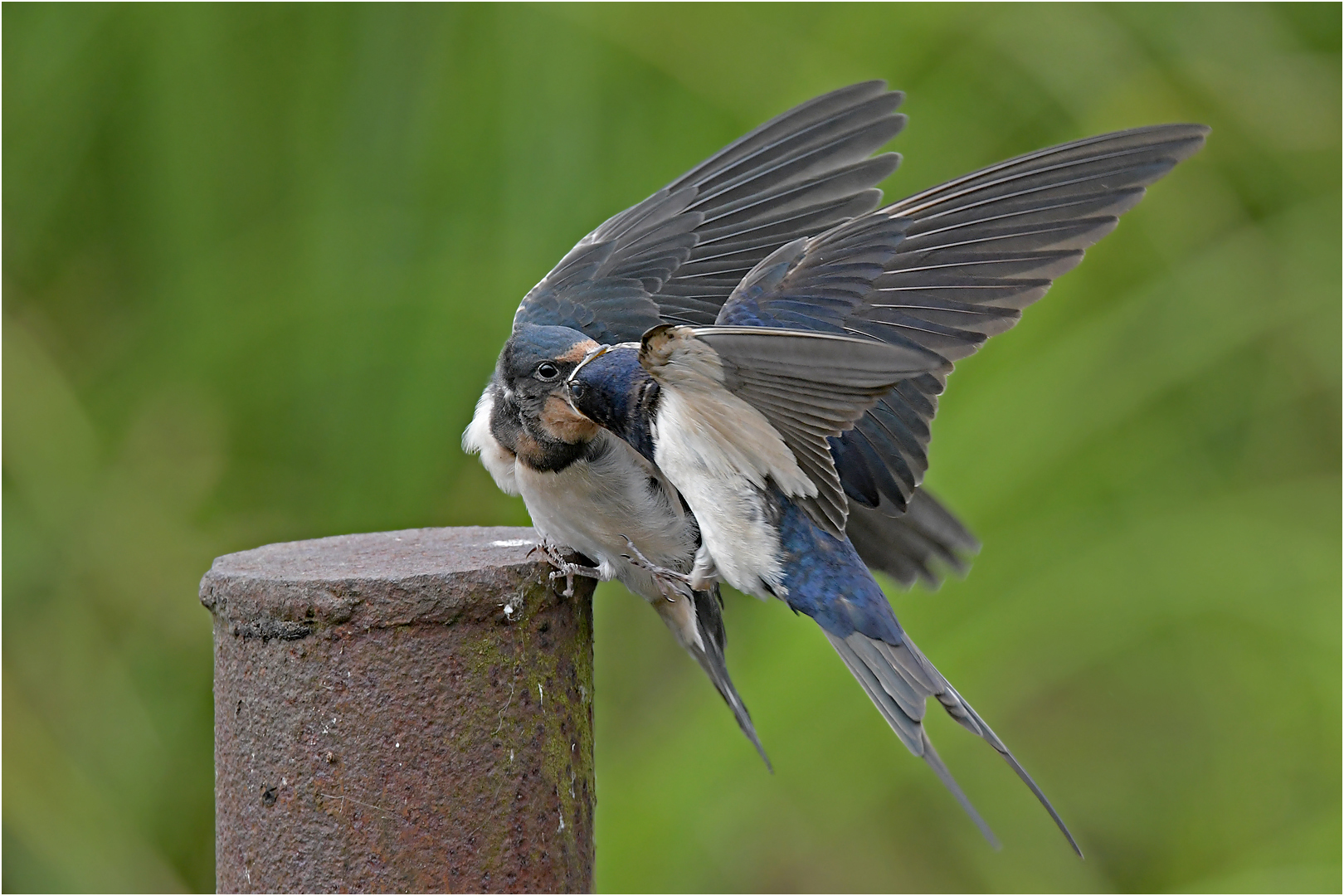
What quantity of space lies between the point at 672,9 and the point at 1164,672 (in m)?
1.94

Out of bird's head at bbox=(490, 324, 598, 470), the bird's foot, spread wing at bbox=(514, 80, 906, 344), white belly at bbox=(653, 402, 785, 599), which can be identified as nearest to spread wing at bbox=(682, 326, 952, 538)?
white belly at bbox=(653, 402, 785, 599)

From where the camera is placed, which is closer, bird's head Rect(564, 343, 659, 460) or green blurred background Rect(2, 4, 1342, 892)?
bird's head Rect(564, 343, 659, 460)

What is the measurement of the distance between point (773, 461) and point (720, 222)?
64 cm

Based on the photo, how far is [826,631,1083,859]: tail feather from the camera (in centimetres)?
156

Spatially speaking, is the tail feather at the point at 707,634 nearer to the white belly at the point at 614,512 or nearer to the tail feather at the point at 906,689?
the white belly at the point at 614,512

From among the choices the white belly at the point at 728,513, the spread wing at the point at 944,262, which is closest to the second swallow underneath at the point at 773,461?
the white belly at the point at 728,513

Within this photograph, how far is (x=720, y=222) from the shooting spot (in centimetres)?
212

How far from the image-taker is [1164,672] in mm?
2998

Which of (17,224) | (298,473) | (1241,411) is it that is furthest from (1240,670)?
(17,224)

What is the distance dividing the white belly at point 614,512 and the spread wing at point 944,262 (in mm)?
296

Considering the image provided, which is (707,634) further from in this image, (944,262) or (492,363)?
(492,363)

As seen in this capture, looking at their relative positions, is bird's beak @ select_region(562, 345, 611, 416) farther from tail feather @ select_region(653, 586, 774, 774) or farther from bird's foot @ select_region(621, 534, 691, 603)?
tail feather @ select_region(653, 586, 774, 774)

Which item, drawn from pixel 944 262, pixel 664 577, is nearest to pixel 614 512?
pixel 664 577

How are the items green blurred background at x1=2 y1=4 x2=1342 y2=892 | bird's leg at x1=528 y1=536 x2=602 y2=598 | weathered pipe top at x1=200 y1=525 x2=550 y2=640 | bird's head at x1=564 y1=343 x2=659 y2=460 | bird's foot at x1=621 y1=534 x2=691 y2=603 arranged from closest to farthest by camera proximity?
weathered pipe top at x1=200 y1=525 x2=550 y2=640, bird's leg at x1=528 y1=536 x2=602 y2=598, bird's head at x1=564 y1=343 x2=659 y2=460, bird's foot at x1=621 y1=534 x2=691 y2=603, green blurred background at x1=2 y1=4 x2=1342 y2=892
